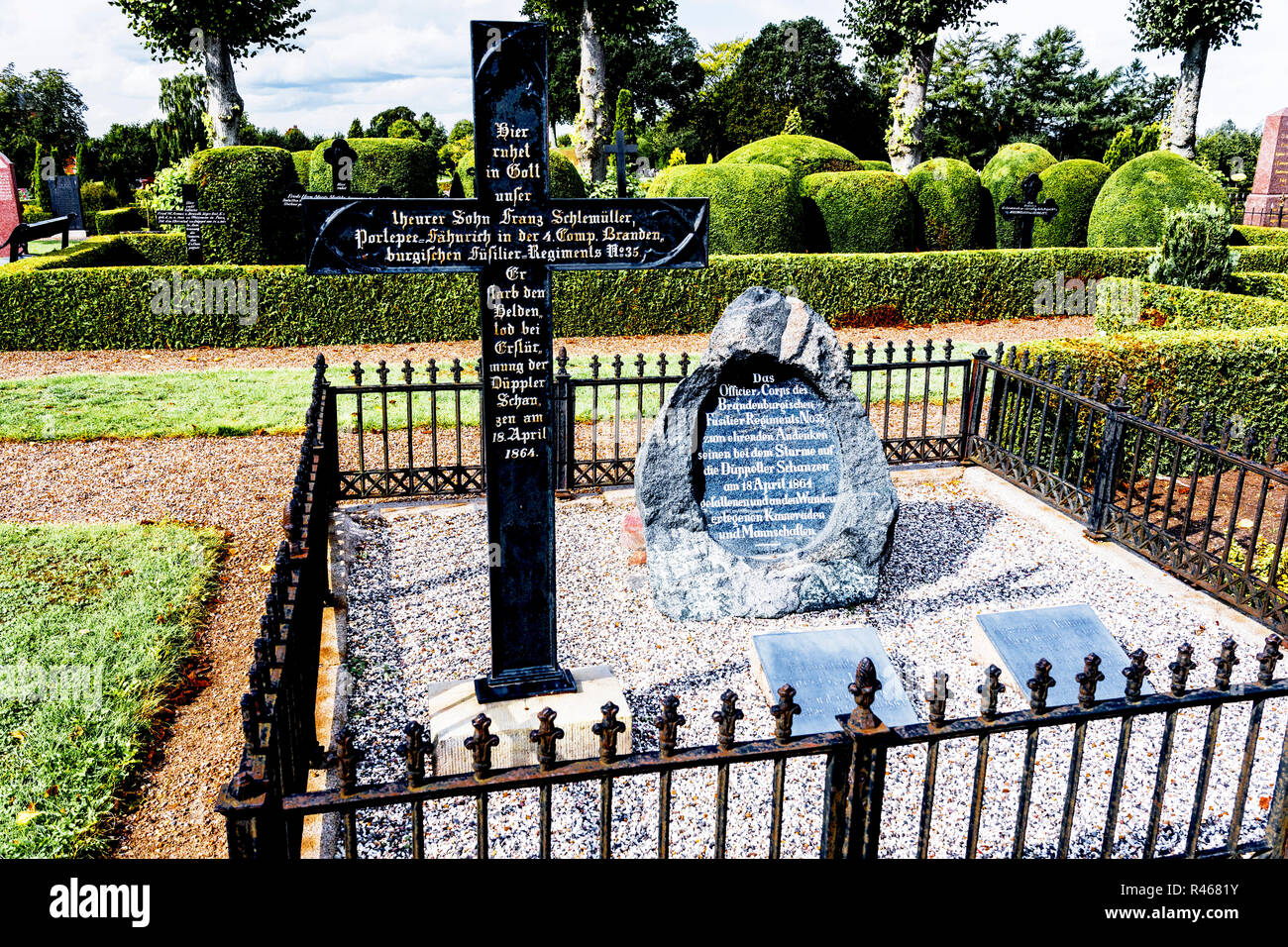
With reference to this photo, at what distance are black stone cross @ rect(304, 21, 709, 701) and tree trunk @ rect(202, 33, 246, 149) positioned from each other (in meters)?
18.8

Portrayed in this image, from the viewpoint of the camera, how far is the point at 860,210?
60.6 feet

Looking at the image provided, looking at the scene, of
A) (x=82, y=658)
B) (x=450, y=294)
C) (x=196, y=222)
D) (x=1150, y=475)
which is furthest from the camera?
(x=196, y=222)

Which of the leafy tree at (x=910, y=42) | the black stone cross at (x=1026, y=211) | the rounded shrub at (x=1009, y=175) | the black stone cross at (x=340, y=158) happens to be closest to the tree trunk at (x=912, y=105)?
the leafy tree at (x=910, y=42)

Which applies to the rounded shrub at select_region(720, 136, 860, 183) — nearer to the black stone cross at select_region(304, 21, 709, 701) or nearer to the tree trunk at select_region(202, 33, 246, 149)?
the tree trunk at select_region(202, 33, 246, 149)

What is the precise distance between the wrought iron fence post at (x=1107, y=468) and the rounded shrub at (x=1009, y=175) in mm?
15019

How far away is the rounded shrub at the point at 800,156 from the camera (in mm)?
21062

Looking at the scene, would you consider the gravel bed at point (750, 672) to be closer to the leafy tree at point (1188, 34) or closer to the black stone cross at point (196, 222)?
the black stone cross at point (196, 222)

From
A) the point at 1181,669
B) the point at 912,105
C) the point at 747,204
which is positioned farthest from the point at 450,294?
the point at 912,105

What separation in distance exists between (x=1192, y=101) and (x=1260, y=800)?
29.9m

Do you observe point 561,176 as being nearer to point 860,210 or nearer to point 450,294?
point 450,294

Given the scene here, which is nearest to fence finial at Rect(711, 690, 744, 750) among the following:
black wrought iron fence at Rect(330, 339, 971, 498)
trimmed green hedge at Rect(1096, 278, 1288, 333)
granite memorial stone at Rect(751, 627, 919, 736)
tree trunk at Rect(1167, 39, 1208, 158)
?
granite memorial stone at Rect(751, 627, 919, 736)

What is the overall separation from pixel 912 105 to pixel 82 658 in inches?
1011

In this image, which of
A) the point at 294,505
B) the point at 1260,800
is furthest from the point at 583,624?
the point at 1260,800
